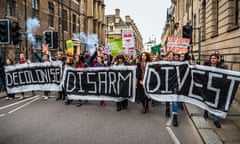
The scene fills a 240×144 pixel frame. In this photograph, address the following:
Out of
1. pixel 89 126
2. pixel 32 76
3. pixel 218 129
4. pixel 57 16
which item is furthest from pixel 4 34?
pixel 57 16

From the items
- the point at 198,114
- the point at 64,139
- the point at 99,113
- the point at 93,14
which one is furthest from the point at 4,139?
the point at 93,14

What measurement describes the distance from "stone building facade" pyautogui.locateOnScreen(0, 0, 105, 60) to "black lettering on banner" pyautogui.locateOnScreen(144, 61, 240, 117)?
540 inches

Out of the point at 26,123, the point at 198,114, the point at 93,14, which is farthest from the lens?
Answer: the point at 93,14

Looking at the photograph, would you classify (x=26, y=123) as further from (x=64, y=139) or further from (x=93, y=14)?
(x=93, y=14)

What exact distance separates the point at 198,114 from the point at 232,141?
245cm

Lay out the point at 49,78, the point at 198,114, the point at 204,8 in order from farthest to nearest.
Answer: the point at 204,8 → the point at 49,78 → the point at 198,114

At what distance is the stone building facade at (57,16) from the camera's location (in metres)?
19.7

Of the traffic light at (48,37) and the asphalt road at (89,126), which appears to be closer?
the asphalt road at (89,126)

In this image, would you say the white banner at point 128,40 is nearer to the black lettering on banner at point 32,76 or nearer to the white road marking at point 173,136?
the black lettering on banner at point 32,76

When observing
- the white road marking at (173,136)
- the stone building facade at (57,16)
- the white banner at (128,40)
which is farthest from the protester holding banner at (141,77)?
the stone building facade at (57,16)

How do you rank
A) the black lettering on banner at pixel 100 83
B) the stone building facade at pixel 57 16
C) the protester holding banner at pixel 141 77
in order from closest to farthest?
1. the protester holding banner at pixel 141 77
2. the black lettering on banner at pixel 100 83
3. the stone building facade at pixel 57 16

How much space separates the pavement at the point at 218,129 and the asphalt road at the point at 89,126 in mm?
173

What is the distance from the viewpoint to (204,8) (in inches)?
752

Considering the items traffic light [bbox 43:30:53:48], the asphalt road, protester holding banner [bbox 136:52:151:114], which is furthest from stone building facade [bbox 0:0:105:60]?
protester holding banner [bbox 136:52:151:114]
